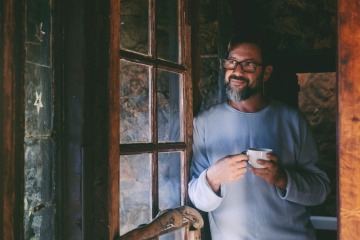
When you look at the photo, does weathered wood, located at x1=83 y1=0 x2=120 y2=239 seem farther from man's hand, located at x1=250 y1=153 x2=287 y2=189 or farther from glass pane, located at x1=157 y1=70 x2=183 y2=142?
man's hand, located at x1=250 y1=153 x2=287 y2=189

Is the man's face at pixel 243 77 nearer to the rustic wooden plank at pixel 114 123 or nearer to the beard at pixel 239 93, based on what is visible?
the beard at pixel 239 93

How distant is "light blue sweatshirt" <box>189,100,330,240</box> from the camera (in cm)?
228

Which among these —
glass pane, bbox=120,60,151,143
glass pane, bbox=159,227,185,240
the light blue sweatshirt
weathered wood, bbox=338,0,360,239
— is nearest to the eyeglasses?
the light blue sweatshirt

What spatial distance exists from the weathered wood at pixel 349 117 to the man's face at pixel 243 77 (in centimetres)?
115

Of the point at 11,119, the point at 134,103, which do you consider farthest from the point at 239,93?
the point at 11,119

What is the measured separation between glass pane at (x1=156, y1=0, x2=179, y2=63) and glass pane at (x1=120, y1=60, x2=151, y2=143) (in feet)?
0.68

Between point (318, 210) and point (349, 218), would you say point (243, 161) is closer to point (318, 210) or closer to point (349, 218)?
point (349, 218)

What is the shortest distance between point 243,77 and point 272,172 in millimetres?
657

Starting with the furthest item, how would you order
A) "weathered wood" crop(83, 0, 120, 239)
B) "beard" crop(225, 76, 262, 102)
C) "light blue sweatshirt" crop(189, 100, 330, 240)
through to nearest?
"beard" crop(225, 76, 262, 102), "light blue sweatshirt" crop(189, 100, 330, 240), "weathered wood" crop(83, 0, 120, 239)

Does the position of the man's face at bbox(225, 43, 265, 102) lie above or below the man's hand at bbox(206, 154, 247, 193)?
above

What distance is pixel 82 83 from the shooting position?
4.67ft

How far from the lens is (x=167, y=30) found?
204cm

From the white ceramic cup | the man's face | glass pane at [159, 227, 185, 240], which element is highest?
the man's face

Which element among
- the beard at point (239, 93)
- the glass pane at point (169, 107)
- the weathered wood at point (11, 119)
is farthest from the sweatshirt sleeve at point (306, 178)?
the weathered wood at point (11, 119)
